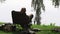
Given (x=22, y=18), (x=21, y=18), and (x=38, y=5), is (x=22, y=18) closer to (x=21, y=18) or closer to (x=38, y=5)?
(x=21, y=18)

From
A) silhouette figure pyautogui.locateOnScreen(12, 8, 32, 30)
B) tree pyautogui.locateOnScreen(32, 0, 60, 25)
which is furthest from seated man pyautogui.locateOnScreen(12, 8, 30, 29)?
tree pyautogui.locateOnScreen(32, 0, 60, 25)

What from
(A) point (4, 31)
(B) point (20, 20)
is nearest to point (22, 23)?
(B) point (20, 20)

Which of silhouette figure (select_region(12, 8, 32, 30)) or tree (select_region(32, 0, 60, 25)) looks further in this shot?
tree (select_region(32, 0, 60, 25))

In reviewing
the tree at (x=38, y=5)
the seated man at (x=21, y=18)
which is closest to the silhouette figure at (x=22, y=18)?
the seated man at (x=21, y=18)

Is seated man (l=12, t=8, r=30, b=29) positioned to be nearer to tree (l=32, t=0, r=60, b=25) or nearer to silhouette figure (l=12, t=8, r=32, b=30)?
silhouette figure (l=12, t=8, r=32, b=30)

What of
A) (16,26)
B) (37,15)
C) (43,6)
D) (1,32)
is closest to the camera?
(1,32)

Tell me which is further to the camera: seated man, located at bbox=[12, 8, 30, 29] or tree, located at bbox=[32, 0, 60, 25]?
tree, located at bbox=[32, 0, 60, 25]

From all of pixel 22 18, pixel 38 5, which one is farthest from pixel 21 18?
pixel 38 5

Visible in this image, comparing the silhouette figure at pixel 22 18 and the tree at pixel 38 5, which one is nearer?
the silhouette figure at pixel 22 18

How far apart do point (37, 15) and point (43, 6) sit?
57.2 inches

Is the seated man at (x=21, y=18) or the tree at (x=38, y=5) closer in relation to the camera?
the seated man at (x=21, y=18)

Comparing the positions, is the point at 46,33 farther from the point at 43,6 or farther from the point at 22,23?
the point at 43,6

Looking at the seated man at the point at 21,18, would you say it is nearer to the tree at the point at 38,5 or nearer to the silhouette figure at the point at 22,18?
the silhouette figure at the point at 22,18

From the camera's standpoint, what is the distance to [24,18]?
11.1 m
